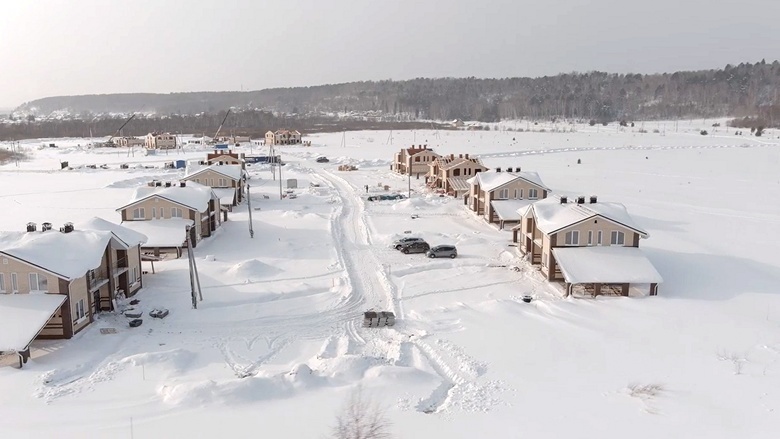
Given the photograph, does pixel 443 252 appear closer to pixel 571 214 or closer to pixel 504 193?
pixel 571 214

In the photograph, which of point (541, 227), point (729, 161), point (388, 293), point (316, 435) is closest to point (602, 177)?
point (729, 161)

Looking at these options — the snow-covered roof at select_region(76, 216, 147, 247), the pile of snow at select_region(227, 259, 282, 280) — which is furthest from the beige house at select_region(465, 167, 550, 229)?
the snow-covered roof at select_region(76, 216, 147, 247)

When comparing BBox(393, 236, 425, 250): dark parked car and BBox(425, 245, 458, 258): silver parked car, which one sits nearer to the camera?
BBox(425, 245, 458, 258): silver parked car

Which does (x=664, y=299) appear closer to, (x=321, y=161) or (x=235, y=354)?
(x=235, y=354)

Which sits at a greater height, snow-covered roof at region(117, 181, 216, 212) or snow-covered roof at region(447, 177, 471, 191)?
snow-covered roof at region(117, 181, 216, 212)

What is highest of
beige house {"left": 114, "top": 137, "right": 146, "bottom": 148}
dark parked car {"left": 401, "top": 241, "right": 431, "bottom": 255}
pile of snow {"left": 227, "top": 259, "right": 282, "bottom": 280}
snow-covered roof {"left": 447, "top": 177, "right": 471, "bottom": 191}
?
beige house {"left": 114, "top": 137, "right": 146, "bottom": 148}

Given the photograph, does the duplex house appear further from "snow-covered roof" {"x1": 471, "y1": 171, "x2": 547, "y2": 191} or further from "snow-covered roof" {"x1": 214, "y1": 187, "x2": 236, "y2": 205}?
"snow-covered roof" {"x1": 471, "y1": 171, "x2": 547, "y2": 191}

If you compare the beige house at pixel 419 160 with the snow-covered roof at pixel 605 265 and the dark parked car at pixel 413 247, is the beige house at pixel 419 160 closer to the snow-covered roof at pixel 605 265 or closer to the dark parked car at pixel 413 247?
the dark parked car at pixel 413 247
